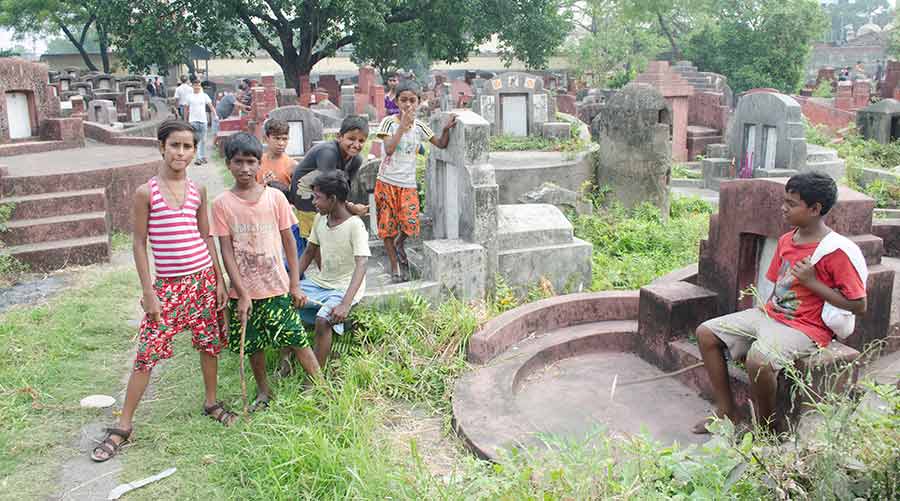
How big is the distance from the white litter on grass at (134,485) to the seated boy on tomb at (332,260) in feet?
3.61

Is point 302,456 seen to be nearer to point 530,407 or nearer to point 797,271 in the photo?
point 530,407

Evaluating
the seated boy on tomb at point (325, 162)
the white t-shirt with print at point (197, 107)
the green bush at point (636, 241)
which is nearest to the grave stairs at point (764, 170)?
the green bush at point (636, 241)

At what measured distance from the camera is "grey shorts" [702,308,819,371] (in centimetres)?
354

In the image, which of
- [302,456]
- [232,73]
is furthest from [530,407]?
[232,73]

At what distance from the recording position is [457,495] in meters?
3.00

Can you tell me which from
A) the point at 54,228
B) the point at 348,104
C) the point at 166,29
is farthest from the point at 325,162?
the point at 166,29

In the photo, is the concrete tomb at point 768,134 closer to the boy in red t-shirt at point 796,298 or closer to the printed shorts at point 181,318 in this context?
the boy in red t-shirt at point 796,298

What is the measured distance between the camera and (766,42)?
99.7ft

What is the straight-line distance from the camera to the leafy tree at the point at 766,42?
29.4 m

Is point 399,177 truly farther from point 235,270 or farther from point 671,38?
point 671,38

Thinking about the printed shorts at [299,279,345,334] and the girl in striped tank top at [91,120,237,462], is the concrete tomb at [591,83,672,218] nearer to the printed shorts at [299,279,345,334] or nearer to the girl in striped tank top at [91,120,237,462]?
the printed shorts at [299,279,345,334]

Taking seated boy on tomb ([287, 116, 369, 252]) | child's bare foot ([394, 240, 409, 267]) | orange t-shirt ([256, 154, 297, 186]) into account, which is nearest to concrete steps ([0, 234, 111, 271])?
orange t-shirt ([256, 154, 297, 186])

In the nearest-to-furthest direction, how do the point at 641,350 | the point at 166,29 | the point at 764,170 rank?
the point at 641,350 < the point at 764,170 < the point at 166,29

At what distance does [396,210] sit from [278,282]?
1.81 metres
